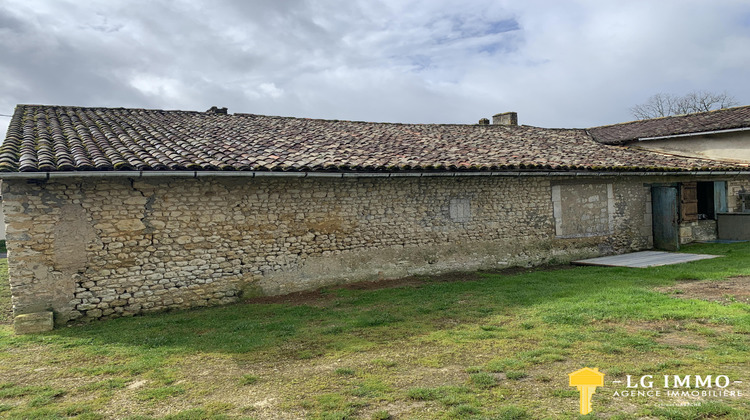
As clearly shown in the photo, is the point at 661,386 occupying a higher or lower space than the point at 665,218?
lower

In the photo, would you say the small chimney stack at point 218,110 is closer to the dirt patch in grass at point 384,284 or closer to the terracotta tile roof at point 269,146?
the terracotta tile roof at point 269,146

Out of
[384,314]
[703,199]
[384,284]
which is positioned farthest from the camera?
[703,199]

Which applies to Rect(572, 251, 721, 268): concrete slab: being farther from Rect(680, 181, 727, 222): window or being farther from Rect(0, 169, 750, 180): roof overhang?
Rect(680, 181, 727, 222): window

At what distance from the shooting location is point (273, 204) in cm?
890

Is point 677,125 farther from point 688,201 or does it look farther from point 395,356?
point 395,356

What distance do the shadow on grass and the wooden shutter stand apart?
5228 mm

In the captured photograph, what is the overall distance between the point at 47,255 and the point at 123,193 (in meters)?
1.42

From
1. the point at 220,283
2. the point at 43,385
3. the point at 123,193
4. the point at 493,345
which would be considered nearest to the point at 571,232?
the point at 493,345

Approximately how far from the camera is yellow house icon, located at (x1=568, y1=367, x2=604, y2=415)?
393 centimetres

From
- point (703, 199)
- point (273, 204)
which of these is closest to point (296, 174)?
point (273, 204)

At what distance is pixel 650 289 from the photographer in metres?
8.16

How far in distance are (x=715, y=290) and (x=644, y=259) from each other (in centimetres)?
371

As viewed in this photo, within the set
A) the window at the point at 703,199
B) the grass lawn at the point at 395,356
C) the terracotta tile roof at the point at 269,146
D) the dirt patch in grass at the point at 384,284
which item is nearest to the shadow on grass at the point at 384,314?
the grass lawn at the point at 395,356

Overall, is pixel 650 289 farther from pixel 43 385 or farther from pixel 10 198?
pixel 10 198
